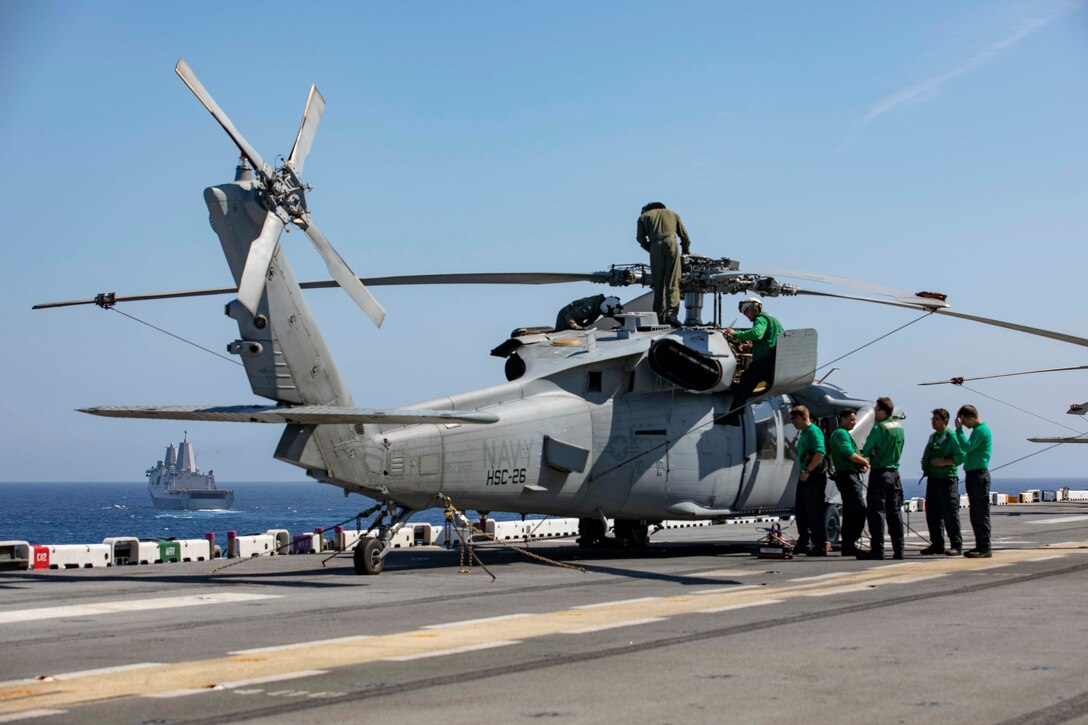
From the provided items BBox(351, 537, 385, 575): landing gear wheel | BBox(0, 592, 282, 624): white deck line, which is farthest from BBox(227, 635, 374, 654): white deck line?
BBox(351, 537, 385, 575): landing gear wheel

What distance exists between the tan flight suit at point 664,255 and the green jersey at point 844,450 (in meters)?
3.77

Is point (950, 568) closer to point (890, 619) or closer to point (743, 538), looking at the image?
point (890, 619)

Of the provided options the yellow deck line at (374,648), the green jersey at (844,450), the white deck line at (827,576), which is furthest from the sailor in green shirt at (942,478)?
the yellow deck line at (374,648)

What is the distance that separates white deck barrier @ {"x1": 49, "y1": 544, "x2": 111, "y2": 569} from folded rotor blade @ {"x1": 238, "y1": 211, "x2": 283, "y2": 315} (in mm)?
7133

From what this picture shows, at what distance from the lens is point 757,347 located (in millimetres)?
21281

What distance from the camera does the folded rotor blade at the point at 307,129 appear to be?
54.0ft

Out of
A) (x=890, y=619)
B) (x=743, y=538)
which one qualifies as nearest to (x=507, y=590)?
(x=890, y=619)

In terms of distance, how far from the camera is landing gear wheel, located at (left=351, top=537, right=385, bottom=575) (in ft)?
58.8

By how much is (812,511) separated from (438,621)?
11042mm

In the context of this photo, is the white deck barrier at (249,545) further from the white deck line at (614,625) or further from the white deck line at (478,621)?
the white deck line at (614,625)

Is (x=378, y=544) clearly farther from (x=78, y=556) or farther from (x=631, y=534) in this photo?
(x=631, y=534)

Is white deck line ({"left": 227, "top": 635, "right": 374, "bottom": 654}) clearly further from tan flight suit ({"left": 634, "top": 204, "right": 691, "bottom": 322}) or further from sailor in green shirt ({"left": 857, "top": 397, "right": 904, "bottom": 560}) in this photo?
tan flight suit ({"left": 634, "top": 204, "right": 691, "bottom": 322})

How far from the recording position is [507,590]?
1570cm

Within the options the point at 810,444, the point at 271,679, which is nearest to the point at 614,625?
the point at 271,679
